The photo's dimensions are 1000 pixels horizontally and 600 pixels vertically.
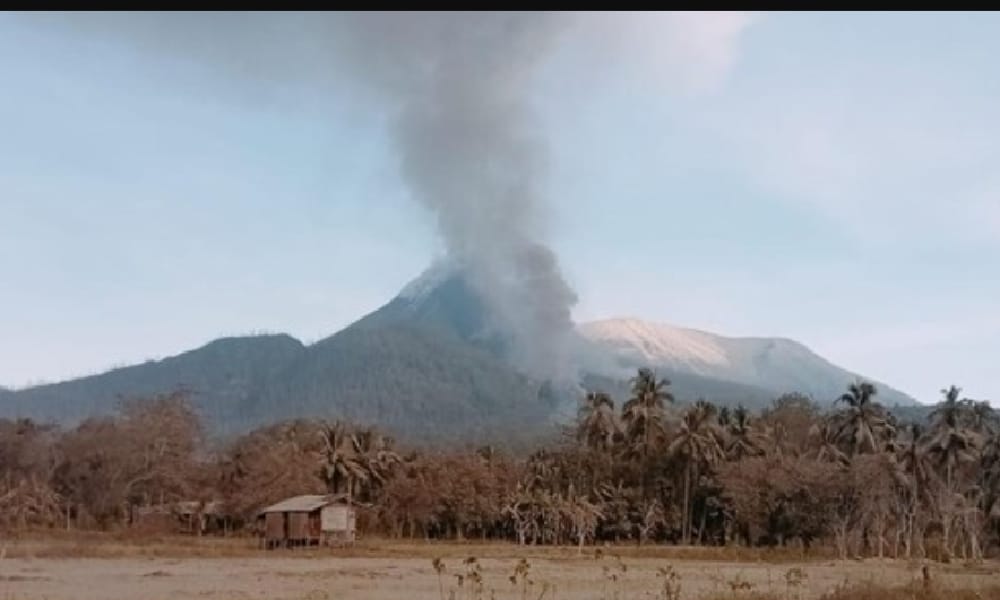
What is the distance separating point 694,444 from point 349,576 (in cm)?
3549

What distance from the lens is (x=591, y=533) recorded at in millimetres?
58688

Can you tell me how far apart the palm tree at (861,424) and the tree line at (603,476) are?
0.09 meters

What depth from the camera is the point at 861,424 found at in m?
60.9

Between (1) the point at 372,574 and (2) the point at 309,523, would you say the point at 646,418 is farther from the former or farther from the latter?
(1) the point at 372,574

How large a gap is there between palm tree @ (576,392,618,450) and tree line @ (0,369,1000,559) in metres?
0.14

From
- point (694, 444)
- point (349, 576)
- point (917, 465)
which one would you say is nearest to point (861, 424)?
point (917, 465)

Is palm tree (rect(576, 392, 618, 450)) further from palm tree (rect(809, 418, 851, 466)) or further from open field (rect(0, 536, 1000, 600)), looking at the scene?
open field (rect(0, 536, 1000, 600))

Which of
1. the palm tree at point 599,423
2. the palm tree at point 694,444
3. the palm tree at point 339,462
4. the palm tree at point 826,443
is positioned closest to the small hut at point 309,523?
the palm tree at point 339,462

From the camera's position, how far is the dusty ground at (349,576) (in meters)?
21.0

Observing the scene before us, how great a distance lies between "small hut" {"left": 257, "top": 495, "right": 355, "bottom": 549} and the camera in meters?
50.6

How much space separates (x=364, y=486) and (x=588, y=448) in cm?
1452

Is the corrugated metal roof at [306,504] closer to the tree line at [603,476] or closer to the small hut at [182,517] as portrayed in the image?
the tree line at [603,476]
